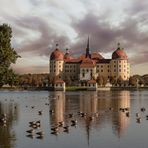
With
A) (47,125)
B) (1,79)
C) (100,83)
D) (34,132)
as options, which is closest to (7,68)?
(1,79)

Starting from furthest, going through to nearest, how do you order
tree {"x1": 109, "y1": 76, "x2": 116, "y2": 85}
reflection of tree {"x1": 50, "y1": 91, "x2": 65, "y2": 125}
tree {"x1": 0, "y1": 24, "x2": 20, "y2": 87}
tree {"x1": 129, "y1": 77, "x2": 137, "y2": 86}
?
tree {"x1": 129, "y1": 77, "x2": 137, "y2": 86}, tree {"x1": 109, "y1": 76, "x2": 116, "y2": 85}, tree {"x1": 0, "y1": 24, "x2": 20, "y2": 87}, reflection of tree {"x1": 50, "y1": 91, "x2": 65, "y2": 125}

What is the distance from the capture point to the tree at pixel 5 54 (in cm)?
5066

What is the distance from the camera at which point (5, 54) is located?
50719 mm

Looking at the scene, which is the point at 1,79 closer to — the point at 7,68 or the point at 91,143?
the point at 7,68

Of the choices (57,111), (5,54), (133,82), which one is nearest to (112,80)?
(133,82)

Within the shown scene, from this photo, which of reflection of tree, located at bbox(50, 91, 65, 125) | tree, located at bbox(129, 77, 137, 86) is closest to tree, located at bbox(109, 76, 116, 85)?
tree, located at bbox(129, 77, 137, 86)

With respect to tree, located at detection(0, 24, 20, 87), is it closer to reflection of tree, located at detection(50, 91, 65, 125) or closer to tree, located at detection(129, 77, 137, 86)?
reflection of tree, located at detection(50, 91, 65, 125)

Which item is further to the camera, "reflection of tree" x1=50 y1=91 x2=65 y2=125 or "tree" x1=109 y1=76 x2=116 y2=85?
"tree" x1=109 y1=76 x2=116 y2=85

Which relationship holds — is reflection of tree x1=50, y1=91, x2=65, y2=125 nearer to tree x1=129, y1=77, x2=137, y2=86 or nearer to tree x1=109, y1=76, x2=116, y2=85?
tree x1=109, y1=76, x2=116, y2=85

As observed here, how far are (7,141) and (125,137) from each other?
294 inches

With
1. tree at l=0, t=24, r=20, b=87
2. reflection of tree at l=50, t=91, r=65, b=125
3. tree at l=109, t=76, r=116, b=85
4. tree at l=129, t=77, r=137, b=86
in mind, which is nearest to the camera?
reflection of tree at l=50, t=91, r=65, b=125

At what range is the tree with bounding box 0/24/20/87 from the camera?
5066 centimetres

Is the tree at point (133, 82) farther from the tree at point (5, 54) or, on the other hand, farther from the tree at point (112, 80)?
the tree at point (5, 54)

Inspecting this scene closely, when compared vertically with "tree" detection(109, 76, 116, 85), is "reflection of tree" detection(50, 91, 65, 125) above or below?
below
